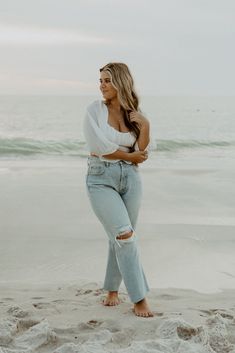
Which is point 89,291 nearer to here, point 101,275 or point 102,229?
point 101,275

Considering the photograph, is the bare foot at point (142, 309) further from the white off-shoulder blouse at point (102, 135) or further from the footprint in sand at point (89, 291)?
the white off-shoulder blouse at point (102, 135)

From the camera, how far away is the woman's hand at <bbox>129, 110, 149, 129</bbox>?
4520 mm

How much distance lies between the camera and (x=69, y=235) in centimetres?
741

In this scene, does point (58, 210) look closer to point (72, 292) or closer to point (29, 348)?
point (72, 292)

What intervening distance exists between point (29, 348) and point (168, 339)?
0.96 meters

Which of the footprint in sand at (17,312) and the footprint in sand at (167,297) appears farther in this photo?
the footprint in sand at (167,297)

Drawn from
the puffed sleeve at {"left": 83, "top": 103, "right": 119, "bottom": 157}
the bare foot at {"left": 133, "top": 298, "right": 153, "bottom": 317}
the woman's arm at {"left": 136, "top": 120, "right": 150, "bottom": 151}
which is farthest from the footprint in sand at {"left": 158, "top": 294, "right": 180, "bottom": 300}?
the puffed sleeve at {"left": 83, "top": 103, "right": 119, "bottom": 157}

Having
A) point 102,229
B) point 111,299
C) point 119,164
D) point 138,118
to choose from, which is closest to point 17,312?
point 111,299

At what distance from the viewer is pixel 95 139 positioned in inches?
172

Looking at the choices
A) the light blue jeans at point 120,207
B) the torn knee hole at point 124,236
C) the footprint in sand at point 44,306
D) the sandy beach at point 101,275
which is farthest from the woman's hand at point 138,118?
the footprint in sand at point 44,306

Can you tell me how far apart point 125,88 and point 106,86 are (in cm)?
15

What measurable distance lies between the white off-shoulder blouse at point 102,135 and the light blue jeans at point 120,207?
112 millimetres

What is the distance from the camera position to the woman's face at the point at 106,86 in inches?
179

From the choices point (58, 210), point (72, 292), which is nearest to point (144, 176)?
point (58, 210)
